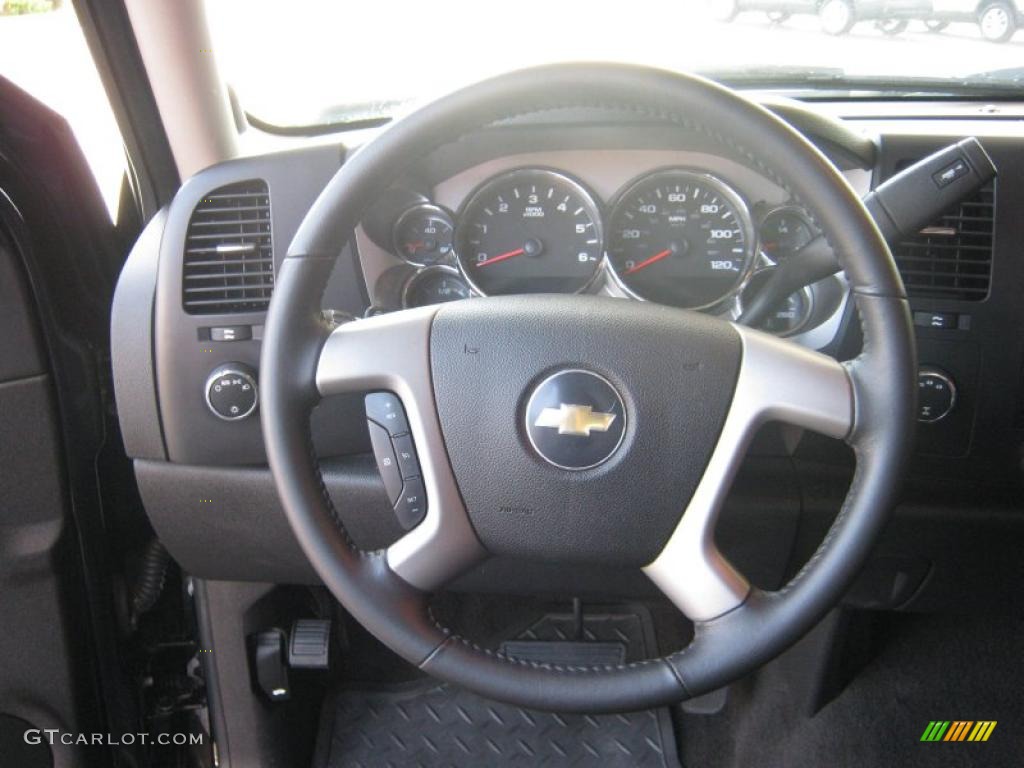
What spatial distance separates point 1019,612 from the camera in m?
1.56

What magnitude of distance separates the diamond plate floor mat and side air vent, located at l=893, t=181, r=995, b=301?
3.12 feet

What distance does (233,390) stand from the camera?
137 centimetres

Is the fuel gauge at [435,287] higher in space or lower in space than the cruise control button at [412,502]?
higher

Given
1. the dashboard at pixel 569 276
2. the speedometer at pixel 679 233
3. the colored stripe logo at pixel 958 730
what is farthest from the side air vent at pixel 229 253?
the colored stripe logo at pixel 958 730

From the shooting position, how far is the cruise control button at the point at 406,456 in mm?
1090

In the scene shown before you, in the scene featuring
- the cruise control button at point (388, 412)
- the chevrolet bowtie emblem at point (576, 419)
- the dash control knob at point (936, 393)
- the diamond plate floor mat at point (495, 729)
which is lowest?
the diamond plate floor mat at point (495, 729)

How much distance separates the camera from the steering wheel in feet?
3.02

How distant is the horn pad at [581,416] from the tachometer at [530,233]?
0.40m

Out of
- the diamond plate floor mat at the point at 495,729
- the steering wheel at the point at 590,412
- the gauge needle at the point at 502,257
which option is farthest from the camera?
the diamond plate floor mat at the point at 495,729

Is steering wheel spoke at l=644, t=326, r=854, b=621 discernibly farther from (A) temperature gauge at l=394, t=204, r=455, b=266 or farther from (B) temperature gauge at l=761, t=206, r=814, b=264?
(A) temperature gauge at l=394, t=204, r=455, b=266

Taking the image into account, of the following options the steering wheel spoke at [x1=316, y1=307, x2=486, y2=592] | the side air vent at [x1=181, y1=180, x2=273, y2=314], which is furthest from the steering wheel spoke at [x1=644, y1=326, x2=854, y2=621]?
the side air vent at [x1=181, y1=180, x2=273, y2=314]

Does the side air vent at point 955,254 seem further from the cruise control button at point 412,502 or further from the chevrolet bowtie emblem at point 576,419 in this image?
the cruise control button at point 412,502

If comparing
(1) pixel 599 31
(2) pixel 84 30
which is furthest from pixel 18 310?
(1) pixel 599 31

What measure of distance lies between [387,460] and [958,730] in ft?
4.43
